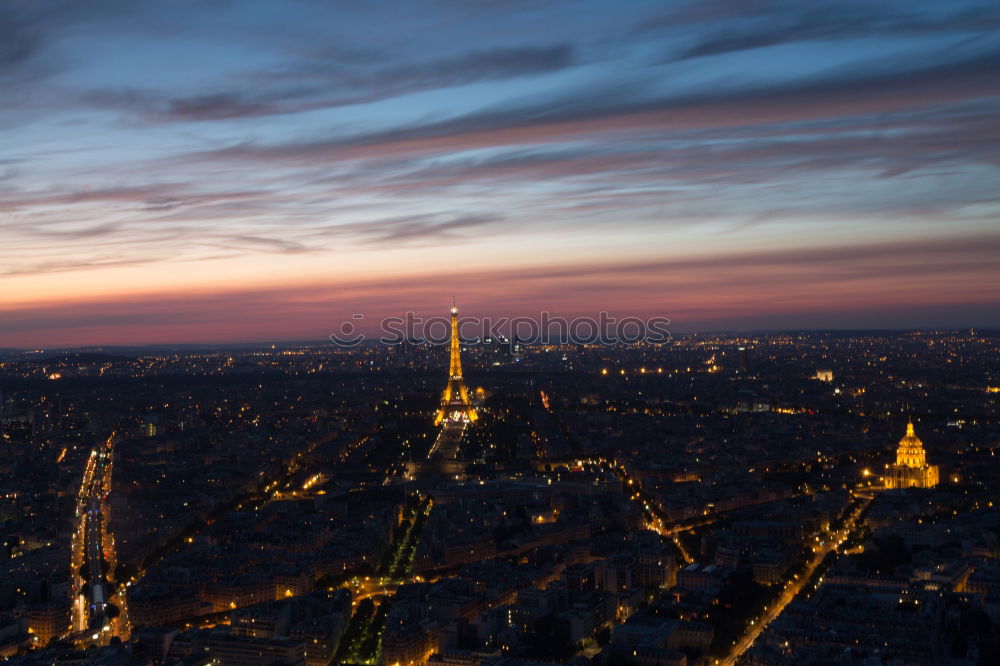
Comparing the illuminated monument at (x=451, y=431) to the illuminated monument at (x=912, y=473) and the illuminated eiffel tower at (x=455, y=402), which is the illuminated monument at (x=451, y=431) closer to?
the illuminated eiffel tower at (x=455, y=402)

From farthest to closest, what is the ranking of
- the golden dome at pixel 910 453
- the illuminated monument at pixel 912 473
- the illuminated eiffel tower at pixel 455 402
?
the illuminated eiffel tower at pixel 455 402
the golden dome at pixel 910 453
the illuminated monument at pixel 912 473

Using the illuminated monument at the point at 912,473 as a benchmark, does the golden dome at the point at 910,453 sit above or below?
above

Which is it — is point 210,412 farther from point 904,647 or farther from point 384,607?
point 904,647


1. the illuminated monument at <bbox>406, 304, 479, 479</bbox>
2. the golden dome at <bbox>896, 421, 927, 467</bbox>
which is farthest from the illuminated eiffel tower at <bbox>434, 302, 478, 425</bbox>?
the golden dome at <bbox>896, 421, 927, 467</bbox>

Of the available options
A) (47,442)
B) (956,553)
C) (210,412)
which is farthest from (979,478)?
(210,412)

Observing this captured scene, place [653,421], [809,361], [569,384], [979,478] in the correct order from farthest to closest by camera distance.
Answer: [809,361] → [569,384] → [653,421] → [979,478]

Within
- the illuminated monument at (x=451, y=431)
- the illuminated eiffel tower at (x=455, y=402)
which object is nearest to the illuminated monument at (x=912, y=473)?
the illuminated monument at (x=451, y=431)

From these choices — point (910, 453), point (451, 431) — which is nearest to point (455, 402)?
point (451, 431)

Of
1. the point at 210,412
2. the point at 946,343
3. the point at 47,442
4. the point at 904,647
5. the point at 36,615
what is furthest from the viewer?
the point at 946,343

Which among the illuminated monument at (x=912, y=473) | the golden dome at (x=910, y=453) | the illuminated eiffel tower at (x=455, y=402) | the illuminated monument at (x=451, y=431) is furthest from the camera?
the illuminated eiffel tower at (x=455, y=402)
